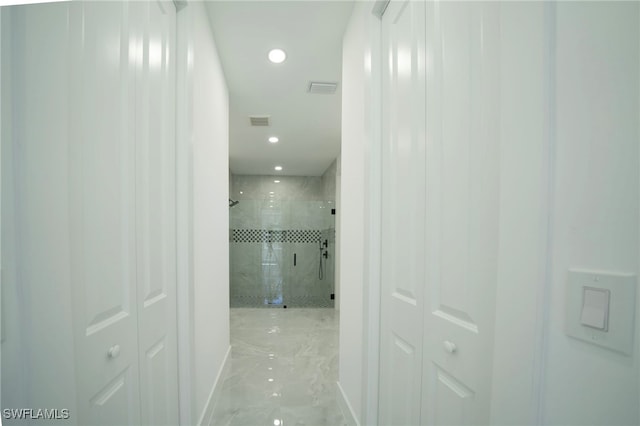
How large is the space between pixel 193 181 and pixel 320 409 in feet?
5.47

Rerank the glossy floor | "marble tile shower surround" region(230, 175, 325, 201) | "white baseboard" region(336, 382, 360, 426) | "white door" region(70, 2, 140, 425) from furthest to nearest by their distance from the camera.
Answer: "marble tile shower surround" region(230, 175, 325, 201), the glossy floor, "white baseboard" region(336, 382, 360, 426), "white door" region(70, 2, 140, 425)

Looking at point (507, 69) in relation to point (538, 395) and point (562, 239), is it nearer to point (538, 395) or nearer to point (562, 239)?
point (562, 239)

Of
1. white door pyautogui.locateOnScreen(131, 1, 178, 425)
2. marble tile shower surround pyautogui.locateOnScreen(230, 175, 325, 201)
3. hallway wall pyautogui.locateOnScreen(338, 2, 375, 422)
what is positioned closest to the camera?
white door pyautogui.locateOnScreen(131, 1, 178, 425)

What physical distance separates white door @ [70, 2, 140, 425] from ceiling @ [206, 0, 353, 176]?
1.06m

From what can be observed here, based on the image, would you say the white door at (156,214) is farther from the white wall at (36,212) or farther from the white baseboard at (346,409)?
the white baseboard at (346,409)

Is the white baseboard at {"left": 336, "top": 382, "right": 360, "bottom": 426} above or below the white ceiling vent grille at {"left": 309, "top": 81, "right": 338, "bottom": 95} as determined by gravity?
below

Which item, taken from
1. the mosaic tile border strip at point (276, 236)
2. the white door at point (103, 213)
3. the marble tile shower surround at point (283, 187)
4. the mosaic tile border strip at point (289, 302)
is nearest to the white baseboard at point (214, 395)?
the white door at point (103, 213)

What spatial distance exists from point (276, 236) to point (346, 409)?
3510mm

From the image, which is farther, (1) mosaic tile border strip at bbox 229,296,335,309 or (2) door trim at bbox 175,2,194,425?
(1) mosaic tile border strip at bbox 229,296,335,309

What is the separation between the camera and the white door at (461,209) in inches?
29.1

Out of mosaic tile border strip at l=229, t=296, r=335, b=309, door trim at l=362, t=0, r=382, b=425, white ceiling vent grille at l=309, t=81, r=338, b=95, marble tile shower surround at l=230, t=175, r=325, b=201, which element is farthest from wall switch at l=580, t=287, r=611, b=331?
marble tile shower surround at l=230, t=175, r=325, b=201

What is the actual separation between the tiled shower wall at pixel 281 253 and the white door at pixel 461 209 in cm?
393

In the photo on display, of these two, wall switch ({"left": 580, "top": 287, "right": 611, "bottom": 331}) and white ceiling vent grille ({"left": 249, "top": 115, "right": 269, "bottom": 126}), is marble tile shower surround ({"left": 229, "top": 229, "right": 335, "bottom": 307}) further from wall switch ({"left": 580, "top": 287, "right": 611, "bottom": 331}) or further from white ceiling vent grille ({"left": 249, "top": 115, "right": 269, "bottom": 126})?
wall switch ({"left": 580, "top": 287, "right": 611, "bottom": 331})

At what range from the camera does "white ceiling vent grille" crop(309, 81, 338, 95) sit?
254 centimetres
